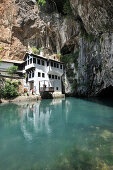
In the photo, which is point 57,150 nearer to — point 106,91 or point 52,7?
point 106,91

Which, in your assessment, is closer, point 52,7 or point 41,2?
point 41,2

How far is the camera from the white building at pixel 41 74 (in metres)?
25.4

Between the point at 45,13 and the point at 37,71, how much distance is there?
21.5 m

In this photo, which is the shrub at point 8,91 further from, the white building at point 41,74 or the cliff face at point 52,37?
the cliff face at point 52,37

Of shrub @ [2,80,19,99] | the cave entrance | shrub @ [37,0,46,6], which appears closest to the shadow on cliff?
the cave entrance

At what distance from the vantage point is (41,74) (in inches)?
1044

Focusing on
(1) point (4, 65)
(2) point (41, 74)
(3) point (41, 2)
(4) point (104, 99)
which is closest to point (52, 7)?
(3) point (41, 2)

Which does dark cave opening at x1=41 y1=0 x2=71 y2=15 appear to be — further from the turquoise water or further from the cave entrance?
the turquoise water

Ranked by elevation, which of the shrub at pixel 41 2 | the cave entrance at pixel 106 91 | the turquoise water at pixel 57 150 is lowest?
the turquoise water at pixel 57 150

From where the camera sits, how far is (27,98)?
2216 cm

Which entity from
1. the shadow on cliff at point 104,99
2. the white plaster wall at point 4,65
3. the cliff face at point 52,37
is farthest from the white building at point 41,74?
the shadow on cliff at point 104,99

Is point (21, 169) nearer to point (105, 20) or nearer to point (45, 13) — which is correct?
point (105, 20)

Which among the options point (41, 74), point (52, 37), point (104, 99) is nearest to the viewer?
point (41, 74)

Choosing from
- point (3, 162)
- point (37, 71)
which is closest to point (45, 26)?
point (37, 71)
